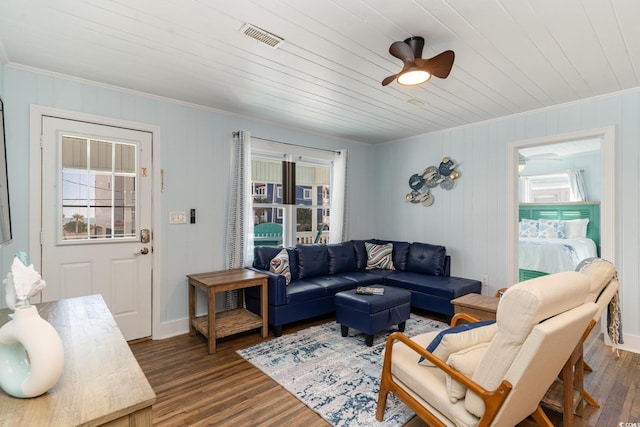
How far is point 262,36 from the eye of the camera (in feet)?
7.13

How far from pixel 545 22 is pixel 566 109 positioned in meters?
2.00

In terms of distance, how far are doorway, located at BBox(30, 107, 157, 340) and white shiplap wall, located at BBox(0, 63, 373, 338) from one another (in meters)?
0.10

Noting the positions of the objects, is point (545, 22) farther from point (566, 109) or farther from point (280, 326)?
point (280, 326)

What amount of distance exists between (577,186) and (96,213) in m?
8.15

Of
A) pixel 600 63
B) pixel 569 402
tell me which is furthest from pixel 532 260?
pixel 569 402

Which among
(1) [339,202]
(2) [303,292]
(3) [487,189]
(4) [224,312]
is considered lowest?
(4) [224,312]

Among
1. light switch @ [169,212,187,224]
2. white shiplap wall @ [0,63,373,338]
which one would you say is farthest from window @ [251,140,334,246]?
light switch @ [169,212,187,224]

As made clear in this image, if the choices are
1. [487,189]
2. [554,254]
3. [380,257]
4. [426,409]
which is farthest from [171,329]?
[554,254]

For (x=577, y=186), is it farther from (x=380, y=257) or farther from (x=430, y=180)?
(x=380, y=257)

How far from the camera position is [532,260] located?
5.71 m

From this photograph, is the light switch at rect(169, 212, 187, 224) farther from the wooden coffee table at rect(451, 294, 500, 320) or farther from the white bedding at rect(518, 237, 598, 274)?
the white bedding at rect(518, 237, 598, 274)

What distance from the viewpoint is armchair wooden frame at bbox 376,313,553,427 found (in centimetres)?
142

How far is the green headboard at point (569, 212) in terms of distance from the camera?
626cm

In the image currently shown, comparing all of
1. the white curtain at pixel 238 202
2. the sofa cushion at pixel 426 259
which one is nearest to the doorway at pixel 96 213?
the white curtain at pixel 238 202
